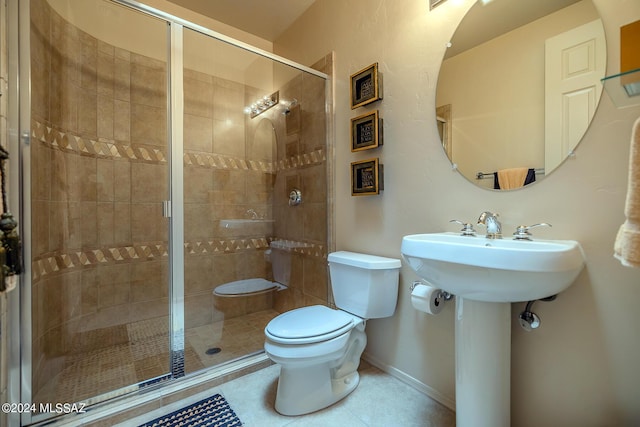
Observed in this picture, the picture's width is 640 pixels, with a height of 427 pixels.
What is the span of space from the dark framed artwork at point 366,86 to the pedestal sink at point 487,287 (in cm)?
92

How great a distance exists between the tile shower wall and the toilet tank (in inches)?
18.7

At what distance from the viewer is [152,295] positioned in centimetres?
200

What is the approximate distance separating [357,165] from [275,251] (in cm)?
109

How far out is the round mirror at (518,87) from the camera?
0.97 metres

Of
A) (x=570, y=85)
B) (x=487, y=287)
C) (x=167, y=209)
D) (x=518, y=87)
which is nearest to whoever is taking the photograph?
(x=487, y=287)

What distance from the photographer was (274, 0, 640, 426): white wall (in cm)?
91

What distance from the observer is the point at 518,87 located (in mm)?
1127

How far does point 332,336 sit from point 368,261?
419 mm

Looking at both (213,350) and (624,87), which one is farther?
(213,350)

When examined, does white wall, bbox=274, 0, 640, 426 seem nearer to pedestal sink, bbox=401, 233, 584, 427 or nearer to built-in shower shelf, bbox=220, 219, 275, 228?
pedestal sink, bbox=401, 233, 584, 427

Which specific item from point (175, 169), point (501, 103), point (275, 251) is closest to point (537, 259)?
point (501, 103)

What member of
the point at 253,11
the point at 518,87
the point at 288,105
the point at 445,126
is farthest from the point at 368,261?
the point at 253,11

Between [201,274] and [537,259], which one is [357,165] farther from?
[201,274]

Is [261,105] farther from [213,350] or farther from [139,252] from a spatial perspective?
[213,350]
